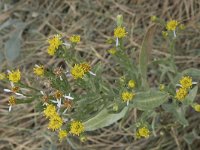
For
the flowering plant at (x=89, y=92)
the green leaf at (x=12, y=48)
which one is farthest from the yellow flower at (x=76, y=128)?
the green leaf at (x=12, y=48)

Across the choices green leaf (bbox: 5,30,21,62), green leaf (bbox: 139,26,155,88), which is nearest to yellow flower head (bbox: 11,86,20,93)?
green leaf (bbox: 139,26,155,88)

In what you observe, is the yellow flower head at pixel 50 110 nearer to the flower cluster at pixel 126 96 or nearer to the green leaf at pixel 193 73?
the flower cluster at pixel 126 96

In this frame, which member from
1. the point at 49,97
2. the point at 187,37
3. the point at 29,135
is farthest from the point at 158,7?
the point at 49,97

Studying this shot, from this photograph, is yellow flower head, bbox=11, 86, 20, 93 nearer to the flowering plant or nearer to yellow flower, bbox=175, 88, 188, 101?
the flowering plant

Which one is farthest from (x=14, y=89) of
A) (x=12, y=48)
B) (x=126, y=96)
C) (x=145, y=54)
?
(x=12, y=48)

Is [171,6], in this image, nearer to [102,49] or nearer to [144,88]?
[102,49]

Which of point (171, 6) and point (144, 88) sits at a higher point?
point (171, 6)
